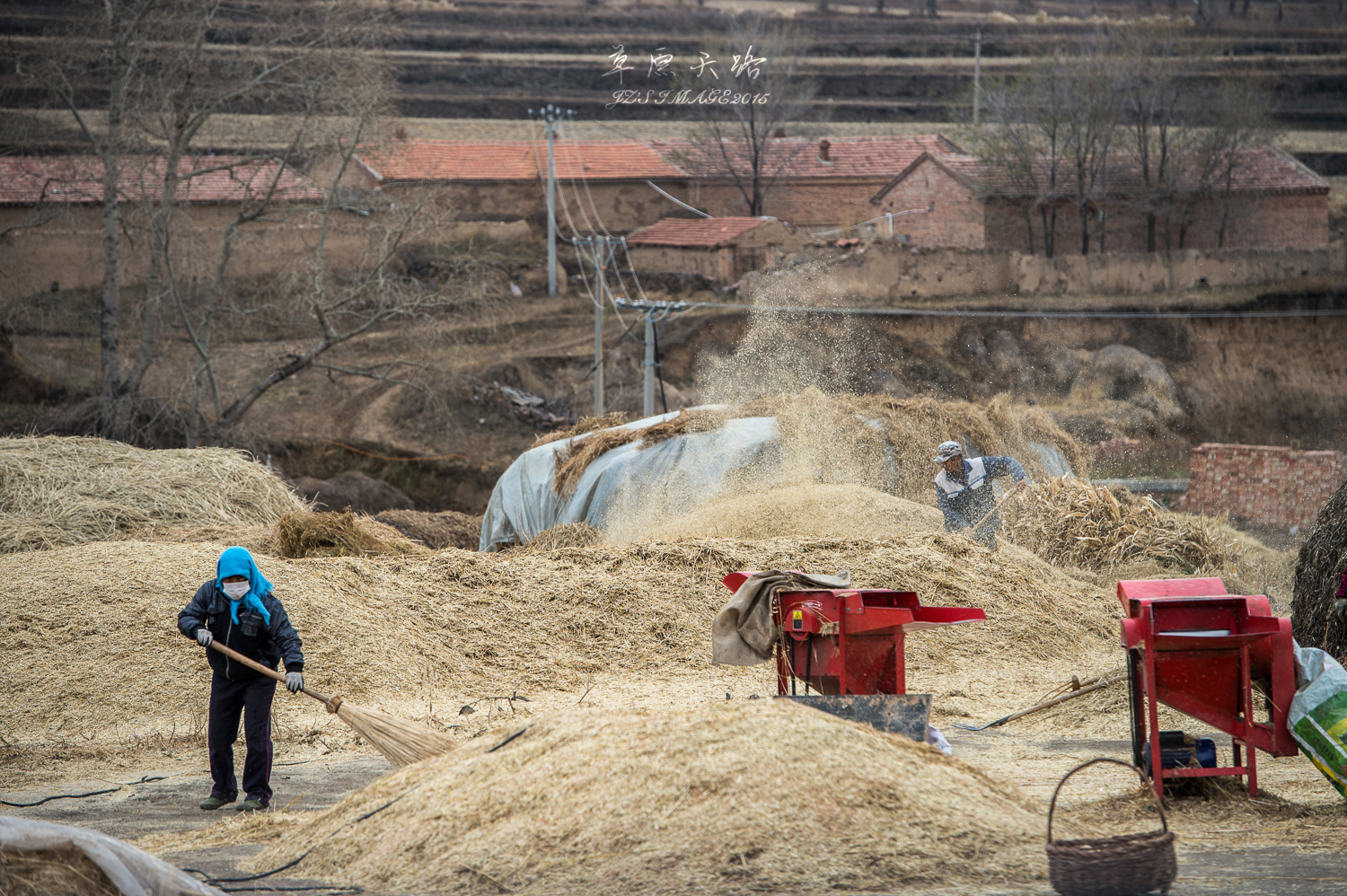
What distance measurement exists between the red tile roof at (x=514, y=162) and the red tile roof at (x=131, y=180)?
3.81 metres

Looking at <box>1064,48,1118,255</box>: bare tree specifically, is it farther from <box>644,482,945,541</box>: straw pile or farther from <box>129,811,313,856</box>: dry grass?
<box>129,811,313,856</box>: dry grass

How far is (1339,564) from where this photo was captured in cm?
786

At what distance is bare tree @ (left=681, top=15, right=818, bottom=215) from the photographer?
46.3 metres

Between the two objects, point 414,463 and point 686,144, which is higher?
point 686,144

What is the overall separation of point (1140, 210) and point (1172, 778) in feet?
137

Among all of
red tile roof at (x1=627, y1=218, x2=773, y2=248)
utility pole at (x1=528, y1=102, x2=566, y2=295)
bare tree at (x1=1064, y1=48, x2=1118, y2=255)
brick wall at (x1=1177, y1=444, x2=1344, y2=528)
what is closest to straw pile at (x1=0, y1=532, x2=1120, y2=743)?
brick wall at (x1=1177, y1=444, x2=1344, y2=528)

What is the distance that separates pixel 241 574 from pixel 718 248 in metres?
33.0

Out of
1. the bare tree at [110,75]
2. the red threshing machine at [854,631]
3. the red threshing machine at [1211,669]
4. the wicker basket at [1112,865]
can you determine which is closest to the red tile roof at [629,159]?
the bare tree at [110,75]

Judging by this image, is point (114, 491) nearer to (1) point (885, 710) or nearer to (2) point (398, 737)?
(2) point (398, 737)

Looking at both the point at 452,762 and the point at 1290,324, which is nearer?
the point at 452,762

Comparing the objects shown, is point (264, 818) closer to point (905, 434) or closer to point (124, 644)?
point (124, 644)

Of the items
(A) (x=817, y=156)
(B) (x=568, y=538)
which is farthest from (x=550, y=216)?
(B) (x=568, y=538)

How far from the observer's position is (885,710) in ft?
18.2

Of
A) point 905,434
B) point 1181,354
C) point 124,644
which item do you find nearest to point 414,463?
point 905,434
